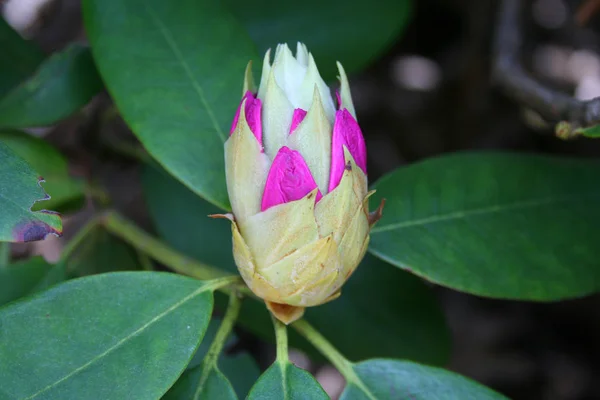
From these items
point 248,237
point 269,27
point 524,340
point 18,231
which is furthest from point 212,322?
point 524,340

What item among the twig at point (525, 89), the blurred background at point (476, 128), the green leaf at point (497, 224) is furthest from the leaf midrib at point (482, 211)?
the blurred background at point (476, 128)

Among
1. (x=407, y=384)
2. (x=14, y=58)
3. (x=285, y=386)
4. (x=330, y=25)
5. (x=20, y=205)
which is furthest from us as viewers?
(x=330, y=25)

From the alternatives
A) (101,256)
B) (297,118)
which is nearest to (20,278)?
(101,256)

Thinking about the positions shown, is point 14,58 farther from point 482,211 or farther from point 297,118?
point 482,211

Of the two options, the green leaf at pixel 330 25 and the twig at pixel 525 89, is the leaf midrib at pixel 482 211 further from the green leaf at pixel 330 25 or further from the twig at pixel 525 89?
the green leaf at pixel 330 25

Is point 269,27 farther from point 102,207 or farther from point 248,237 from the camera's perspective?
point 248,237
